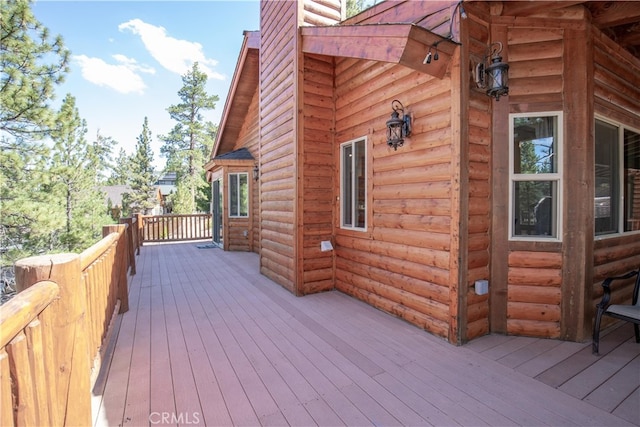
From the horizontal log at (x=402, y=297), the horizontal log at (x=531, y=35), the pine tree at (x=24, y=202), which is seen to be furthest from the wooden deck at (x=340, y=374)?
the pine tree at (x=24, y=202)

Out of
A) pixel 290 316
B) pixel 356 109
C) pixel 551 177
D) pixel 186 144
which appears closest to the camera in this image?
pixel 551 177

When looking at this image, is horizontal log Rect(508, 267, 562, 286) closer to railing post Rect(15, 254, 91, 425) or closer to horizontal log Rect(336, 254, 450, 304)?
horizontal log Rect(336, 254, 450, 304)

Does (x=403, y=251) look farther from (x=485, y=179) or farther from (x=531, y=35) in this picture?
(x=531, y=35)

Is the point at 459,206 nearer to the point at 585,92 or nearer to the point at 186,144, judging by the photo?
the point at 585,92

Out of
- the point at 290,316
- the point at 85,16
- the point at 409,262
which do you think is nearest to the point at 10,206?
the point at 85,16

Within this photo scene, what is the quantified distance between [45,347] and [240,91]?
823 centimetres

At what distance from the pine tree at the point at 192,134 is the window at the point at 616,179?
22.5 meters

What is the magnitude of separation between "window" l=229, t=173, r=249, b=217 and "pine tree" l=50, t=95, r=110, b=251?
154 inches

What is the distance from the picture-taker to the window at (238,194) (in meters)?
8.41

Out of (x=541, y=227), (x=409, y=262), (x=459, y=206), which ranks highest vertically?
(x=459, y=206)

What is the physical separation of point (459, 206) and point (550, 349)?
1.47 m

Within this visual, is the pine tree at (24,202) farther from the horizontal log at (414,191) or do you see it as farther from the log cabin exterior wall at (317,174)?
the horizontal log at (414,191)

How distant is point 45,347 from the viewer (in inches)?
45.5

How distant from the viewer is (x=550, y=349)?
8.70ft
